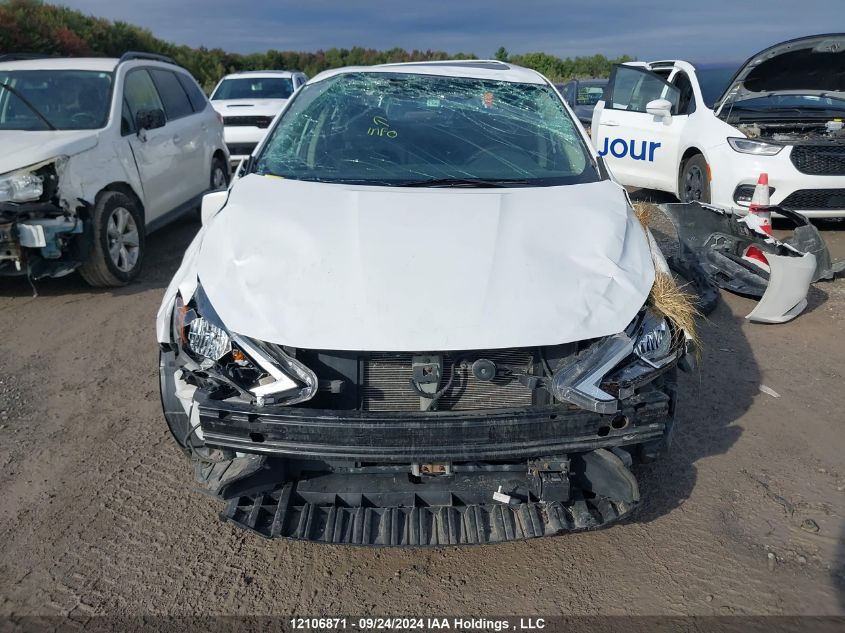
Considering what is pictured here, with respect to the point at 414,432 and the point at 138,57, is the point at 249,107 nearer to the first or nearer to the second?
the point at 138,57

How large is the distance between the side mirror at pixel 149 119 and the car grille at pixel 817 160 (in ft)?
19.8

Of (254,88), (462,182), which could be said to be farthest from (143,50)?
(462,182)

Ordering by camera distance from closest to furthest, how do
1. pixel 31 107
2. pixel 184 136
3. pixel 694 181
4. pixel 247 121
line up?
pixel 31 107 → pixel 184 136 → pixel 694 181 → pixel 247 121

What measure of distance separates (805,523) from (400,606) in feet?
5.73

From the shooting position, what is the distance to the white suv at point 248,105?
1083cm

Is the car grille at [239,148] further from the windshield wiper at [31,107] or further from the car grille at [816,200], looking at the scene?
the car grille at [816,200]

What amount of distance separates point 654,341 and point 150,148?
17.3ft

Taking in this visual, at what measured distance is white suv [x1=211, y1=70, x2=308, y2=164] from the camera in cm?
1083

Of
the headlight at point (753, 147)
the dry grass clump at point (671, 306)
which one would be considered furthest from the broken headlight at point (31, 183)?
the headlight at point (753, 147)

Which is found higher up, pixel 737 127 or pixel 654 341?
pixel 737 127

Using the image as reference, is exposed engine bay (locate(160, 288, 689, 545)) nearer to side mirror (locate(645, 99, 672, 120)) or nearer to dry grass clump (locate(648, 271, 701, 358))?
dry grass clump (locate(648, 271, 701, 358))

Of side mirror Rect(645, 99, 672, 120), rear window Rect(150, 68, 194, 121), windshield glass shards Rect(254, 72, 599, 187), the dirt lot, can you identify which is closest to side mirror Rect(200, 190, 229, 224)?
windshield glass shards Rect(254, 72, 599, 187)

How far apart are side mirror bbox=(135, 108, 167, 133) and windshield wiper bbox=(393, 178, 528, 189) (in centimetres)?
381

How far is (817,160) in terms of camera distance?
659cm
